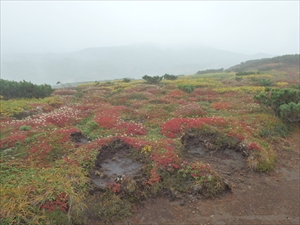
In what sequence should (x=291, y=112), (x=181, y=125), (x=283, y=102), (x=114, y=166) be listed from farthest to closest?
(x=283, y=102) → (x=291, y=112) → (x=181, y=125) → (x=114, y=166)

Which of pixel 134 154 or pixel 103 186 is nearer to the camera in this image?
pixel 103 186

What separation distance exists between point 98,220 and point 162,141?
5354mm

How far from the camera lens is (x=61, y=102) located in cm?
2323

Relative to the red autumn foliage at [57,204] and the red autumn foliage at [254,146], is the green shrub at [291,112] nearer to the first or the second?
the red autumn foliage at [254,146]

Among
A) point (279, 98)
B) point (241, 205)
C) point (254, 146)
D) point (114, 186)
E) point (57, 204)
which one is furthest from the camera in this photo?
point (279, 98)

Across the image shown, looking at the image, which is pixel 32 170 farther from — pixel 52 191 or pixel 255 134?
pixel 255 134

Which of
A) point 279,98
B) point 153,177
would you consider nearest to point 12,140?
point 153,177

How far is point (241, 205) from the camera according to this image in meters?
8.34

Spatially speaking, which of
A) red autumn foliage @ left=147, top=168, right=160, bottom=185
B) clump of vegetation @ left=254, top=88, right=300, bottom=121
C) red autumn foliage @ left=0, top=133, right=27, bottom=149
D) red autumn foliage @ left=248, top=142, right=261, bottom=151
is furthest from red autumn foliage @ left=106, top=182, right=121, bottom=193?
clump of vegetation @ left=254, top=88, right=300, bottom=121

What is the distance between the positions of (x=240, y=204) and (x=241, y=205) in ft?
0.18

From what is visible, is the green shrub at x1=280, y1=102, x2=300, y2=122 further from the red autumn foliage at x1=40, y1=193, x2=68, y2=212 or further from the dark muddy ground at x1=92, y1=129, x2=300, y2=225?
the red autumn foliage at x1=40, y1=193, x2=68, y2=212

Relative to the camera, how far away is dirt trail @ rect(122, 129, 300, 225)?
7.66m

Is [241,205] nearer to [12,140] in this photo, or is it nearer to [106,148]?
[106,148]

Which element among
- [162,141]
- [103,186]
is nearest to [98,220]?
[103,186]
